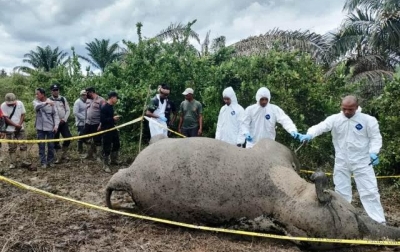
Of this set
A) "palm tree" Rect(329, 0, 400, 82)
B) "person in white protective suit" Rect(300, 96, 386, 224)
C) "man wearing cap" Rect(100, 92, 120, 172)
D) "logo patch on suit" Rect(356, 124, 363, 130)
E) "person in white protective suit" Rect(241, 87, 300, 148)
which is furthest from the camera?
"palm tree" Rect(329, 0, 400, 82)

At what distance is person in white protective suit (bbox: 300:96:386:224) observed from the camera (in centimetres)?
552

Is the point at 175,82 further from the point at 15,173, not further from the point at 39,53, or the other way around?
the point at 39,53

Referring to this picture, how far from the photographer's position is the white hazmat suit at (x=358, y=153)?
18.1 ft

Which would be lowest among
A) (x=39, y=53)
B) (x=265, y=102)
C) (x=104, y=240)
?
(x=104, y=240)

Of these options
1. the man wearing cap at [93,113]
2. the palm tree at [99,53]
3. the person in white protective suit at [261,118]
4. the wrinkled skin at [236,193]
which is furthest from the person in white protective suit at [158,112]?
the palm tree at [99,53]

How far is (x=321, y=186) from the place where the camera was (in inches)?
175

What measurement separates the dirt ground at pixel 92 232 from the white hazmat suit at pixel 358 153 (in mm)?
487

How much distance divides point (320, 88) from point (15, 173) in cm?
606

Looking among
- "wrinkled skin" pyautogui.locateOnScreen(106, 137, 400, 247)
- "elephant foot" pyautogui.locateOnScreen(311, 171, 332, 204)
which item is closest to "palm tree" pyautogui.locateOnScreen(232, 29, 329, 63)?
"wrinkled skin" pyautogui.locateOnScreen(106, 137, 400, 247)

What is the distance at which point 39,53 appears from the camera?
3359 cm

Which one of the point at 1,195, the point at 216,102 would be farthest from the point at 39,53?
the point at 1,195

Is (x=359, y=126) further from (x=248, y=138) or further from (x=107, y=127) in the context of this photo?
(x=107, y=127)

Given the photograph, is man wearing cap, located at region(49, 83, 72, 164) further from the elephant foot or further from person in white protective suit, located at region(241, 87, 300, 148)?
the elephant foot

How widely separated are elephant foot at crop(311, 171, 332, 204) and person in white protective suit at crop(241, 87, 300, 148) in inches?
96.7
